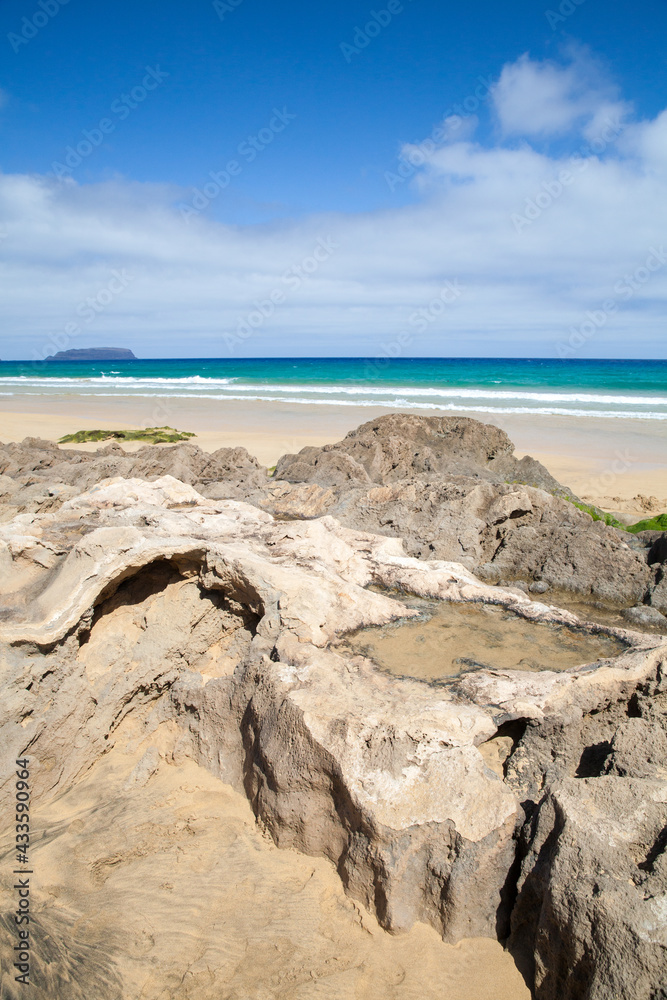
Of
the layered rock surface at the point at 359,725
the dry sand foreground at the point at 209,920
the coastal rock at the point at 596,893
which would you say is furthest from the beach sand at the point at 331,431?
the dry sand foreground at the point at 209,920

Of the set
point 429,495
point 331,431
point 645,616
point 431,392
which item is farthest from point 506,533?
point 431,392

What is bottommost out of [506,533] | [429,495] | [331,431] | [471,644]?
[471,644]

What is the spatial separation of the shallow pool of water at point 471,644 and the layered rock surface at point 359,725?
126 millimetres

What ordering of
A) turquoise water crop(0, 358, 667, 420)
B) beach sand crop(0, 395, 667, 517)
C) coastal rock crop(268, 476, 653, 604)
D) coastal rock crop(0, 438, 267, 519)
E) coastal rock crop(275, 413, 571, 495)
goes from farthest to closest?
turquoise water crop(0, 358, 667, 420) → beach sand crop(0, 395, 667, 517) → coastal rock crop(275, 413, 571, 495) → coastal rock crop(0, 438, 267, 519) → coastal rock crop(268, 476, 653, 604)

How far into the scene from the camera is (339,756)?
2631mm

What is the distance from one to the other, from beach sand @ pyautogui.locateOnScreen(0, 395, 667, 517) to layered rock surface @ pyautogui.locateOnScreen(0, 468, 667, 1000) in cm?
708

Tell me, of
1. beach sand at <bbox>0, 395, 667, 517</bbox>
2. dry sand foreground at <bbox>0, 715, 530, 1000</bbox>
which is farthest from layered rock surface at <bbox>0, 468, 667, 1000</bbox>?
beach sand at <bbox>0, 395, 667, 517</bbox>

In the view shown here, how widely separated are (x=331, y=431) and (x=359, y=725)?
604 inches

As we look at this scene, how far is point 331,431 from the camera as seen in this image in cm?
1777

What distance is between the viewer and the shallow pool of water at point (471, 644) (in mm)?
3463

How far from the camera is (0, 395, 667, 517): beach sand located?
1130 cm

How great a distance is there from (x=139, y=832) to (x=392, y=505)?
3.97 metres

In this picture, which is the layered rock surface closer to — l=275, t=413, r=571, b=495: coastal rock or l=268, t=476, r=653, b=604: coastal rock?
l=268, t=476, r=653, b=604: coastal rock

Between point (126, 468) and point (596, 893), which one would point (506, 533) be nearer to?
point (596, 893)
